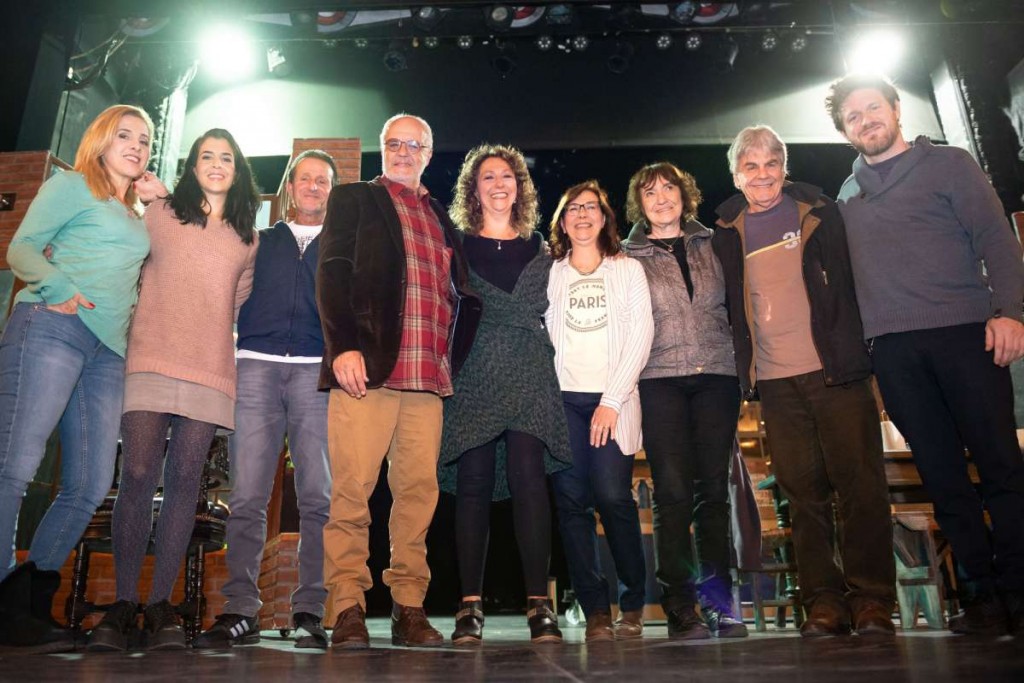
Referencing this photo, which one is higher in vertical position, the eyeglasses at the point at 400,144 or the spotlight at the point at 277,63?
the spotlight at the point at 277,63

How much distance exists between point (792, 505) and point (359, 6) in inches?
180

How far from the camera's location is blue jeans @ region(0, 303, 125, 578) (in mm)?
1957

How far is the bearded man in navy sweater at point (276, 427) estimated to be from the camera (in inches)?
87.6

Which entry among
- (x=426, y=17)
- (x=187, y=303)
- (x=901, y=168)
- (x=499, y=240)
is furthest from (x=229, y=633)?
(x=426, y=17)

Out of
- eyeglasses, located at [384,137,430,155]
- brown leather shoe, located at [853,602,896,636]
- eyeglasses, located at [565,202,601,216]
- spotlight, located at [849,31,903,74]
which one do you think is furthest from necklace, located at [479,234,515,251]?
spotlight, located at [849,31,903,74]

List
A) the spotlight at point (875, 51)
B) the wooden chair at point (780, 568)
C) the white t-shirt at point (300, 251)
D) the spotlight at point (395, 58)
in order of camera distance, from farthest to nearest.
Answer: the spotlight at point (395, 58), the spotlight at point (875, 51), the wooden chair at point (780, 568), the white t-shirt at point (300, 251)

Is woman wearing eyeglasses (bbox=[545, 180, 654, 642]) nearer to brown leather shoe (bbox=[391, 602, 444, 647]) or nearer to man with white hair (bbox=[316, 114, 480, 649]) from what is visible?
man with white hair (bbox=[316, 114, 480, 649])

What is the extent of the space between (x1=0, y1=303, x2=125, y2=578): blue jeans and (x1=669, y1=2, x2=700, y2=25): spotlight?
509 centimetres

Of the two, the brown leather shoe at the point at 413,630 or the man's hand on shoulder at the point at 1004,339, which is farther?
the man's hand on shoulder at the point at 1004,339

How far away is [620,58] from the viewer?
6168mm

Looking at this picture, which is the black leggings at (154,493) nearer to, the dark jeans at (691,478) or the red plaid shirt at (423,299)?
the red plaid shirt at (423,299)

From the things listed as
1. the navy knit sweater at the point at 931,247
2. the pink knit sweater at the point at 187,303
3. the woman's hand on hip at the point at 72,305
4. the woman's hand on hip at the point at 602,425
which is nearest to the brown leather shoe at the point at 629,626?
the woman's hand on hip at the point at 602,425

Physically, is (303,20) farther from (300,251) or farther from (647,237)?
(647,237)

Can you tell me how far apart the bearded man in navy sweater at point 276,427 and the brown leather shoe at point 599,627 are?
2.48 feet
